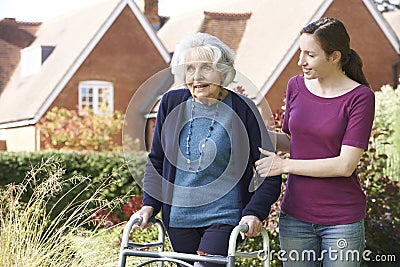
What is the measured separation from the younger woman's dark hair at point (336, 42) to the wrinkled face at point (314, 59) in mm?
21

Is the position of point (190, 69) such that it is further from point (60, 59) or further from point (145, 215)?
point (60, 59)

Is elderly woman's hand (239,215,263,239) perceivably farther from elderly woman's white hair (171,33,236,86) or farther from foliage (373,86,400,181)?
foliage (373,86,400,181)

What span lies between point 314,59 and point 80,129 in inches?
654

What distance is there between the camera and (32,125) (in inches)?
864

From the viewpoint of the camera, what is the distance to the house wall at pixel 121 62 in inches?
891

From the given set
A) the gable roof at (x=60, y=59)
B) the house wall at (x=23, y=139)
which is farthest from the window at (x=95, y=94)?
the house wall at (x=23, y=139)

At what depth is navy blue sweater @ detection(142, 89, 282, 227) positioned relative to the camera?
12.2 ft

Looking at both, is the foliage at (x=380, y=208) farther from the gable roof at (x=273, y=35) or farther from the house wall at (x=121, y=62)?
the house wall at (x=121, y=62)

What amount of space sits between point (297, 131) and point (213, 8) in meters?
24.9

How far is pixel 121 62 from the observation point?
924 inches

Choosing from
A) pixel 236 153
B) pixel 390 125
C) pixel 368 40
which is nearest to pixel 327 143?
pixel 236 153

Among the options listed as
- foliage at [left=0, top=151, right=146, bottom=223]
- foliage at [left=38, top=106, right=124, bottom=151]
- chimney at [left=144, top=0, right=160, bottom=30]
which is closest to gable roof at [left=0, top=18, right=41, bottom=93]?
chimney at [left=144, top=0, right=160, bottom=30]

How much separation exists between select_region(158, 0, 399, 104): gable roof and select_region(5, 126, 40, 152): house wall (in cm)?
538

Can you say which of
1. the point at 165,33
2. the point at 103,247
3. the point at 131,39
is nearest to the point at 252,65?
the point at 131,39
